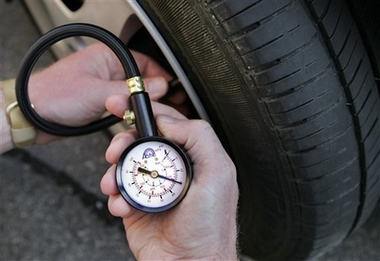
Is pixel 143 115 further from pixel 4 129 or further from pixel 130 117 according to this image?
pixel 4 129

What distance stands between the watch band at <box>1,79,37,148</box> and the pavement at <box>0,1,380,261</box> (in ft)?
0.75

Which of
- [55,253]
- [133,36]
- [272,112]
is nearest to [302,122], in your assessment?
[272,112]

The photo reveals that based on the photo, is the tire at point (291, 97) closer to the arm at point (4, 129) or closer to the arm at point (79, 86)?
the arm at point (79, 86)

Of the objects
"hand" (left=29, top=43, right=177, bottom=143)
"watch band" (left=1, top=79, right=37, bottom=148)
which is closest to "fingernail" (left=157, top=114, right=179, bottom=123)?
"hand" (left=29, top=43, right=177, bottom=143)

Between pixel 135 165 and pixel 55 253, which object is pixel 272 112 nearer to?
pixel 135 165

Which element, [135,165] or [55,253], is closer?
[135,165]

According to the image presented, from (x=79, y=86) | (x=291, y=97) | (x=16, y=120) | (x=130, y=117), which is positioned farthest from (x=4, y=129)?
(x=291, y=97)

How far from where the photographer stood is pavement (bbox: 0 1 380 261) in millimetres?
1247

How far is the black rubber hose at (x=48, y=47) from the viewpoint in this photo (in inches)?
33.4

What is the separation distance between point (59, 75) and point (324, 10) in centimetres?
52

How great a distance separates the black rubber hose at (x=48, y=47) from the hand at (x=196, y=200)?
0.20 feet

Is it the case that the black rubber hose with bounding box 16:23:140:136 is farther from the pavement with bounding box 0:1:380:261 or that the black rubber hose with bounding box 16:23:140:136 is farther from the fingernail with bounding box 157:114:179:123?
the pavement with bounding box 0:1:380:261

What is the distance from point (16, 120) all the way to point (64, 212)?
11.3 inches

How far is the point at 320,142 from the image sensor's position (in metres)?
0.87
